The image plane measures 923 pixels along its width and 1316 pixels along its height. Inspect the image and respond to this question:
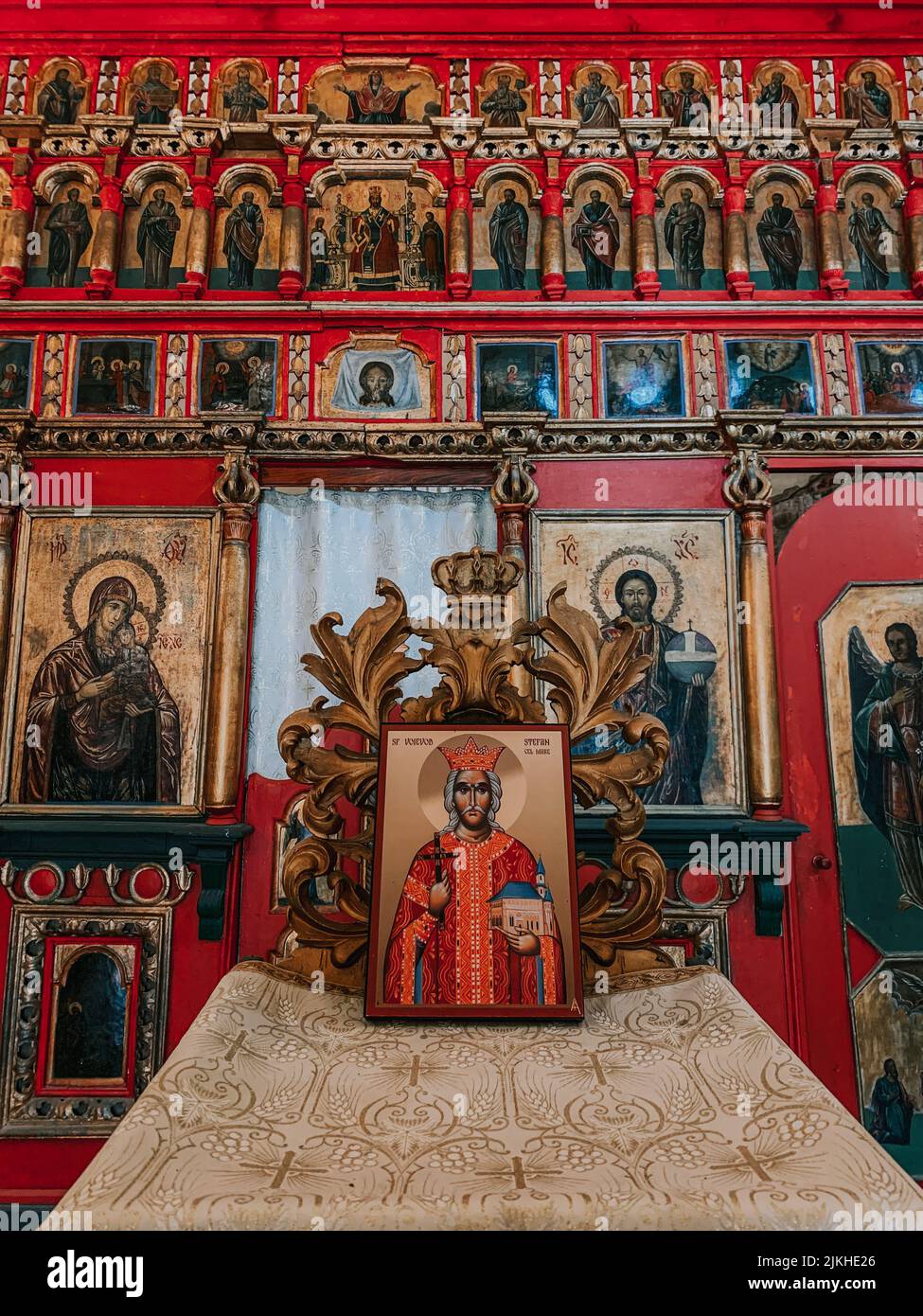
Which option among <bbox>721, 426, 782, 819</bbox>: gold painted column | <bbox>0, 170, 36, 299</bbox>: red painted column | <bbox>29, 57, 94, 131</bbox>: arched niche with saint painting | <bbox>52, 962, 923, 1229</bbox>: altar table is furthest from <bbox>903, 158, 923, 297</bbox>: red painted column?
<bbox>0, 170, 36, 299</bbox>: red painted column

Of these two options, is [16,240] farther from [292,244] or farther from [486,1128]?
[486,1128]

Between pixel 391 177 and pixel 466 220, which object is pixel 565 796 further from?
pixel 391 177

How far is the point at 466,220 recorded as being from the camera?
529 centimetres

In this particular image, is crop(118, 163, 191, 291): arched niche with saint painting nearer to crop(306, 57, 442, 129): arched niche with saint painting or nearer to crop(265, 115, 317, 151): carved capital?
crop(265, 115, 317, 151): carved capital

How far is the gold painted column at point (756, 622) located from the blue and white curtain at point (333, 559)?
136cm

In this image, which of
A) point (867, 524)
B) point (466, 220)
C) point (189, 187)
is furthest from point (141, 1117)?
point (189, 187)

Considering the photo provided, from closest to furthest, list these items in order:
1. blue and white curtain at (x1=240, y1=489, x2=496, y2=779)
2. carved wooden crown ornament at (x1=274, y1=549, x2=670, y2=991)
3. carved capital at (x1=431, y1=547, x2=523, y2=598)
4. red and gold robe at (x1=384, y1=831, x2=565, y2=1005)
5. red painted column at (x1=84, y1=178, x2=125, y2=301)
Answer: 1. red and gold robe at (x1=384, y1=831, x2=565, y2=1005)
2. carved wooden crown ornament at (x1=274, y1=549, x2=670, y2=991)
3. carved capital at (x1=431, y1=547, x2=523, y2=598)
4. blue and white curtain at (x1=240, y1=489, x2=496, y2=779)
5. red painted column at (x1=84, y1=178, x2=125, y2=301)

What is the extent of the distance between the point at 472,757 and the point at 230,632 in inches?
96.8

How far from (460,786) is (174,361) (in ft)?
12.0

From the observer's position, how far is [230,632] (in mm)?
4695

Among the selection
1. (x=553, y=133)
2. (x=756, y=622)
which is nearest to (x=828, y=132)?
(x=553, y=133)

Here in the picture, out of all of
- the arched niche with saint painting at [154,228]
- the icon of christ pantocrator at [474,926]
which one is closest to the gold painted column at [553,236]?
the arched niche with saint painting at [154,228]

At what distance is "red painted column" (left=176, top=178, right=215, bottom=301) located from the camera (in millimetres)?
5188

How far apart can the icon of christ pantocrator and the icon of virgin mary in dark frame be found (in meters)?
2.55
